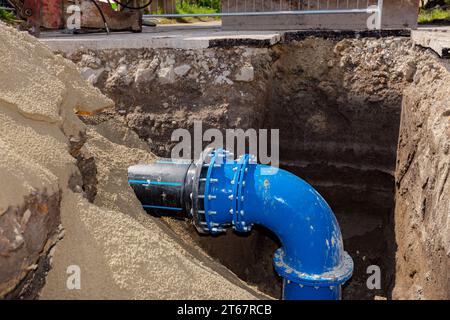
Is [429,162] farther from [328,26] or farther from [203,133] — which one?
[328,26]

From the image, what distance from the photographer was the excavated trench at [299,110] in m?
3.33

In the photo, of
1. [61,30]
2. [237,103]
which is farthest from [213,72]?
[61,30]

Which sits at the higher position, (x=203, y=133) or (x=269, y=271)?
(x=203, y=133)

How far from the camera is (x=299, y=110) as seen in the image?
381 cm

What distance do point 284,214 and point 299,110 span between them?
1679 millimetres

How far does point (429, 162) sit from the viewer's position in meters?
2.69

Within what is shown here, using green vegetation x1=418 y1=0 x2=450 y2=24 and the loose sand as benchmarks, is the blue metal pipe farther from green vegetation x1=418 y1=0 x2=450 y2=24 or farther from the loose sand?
green vegetation x1=418 y1=0 x2=450 y2=24

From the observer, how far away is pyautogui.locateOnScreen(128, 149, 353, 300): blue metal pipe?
2.33 meters

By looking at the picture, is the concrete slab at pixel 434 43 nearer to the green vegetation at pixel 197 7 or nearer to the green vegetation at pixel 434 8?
the green vegetation at pixel 434 8

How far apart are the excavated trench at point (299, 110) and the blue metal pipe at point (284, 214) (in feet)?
1.77

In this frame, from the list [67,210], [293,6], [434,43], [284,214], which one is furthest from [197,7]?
[67,210]

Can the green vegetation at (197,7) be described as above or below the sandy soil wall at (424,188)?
above

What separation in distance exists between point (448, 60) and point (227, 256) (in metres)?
2.03

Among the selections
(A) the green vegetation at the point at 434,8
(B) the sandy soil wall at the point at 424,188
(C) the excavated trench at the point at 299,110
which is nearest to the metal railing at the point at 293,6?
(C) the excavated trench at the point at 299,110
